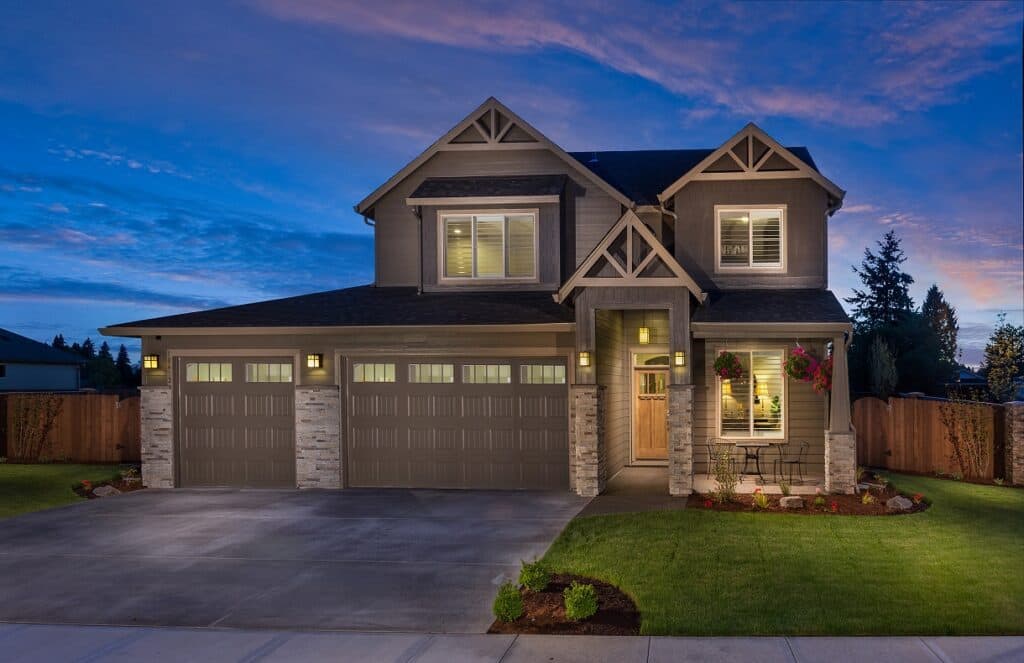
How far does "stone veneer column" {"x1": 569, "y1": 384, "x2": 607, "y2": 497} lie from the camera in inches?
559

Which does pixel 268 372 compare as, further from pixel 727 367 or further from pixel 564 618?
pixel 564 618

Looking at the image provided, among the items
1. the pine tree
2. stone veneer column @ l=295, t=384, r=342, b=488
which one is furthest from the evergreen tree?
stone veneer column @ l=295, t=384, r=342, b=488

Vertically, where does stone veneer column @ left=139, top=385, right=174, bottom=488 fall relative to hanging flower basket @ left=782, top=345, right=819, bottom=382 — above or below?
below

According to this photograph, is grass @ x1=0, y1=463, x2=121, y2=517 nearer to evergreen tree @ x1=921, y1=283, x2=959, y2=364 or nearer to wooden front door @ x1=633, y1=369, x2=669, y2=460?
wooden front door @ x1=633, y1=369, x2=669, y2=460

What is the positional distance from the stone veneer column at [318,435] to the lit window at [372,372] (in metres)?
0.48

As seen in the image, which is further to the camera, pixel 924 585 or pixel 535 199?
pixel 535 199

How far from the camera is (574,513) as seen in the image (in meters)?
12.6

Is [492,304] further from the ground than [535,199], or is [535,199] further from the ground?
[535,199]

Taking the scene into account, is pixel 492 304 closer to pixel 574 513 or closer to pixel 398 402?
pixel 398 402

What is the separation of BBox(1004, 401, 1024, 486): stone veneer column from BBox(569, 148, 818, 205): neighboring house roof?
20.7ft

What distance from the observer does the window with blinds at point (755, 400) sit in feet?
51.3

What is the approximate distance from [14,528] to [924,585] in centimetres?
1245

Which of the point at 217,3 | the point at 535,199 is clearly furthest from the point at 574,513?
the point at 217,3

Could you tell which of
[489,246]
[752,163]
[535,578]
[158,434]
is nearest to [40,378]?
[158,434]
